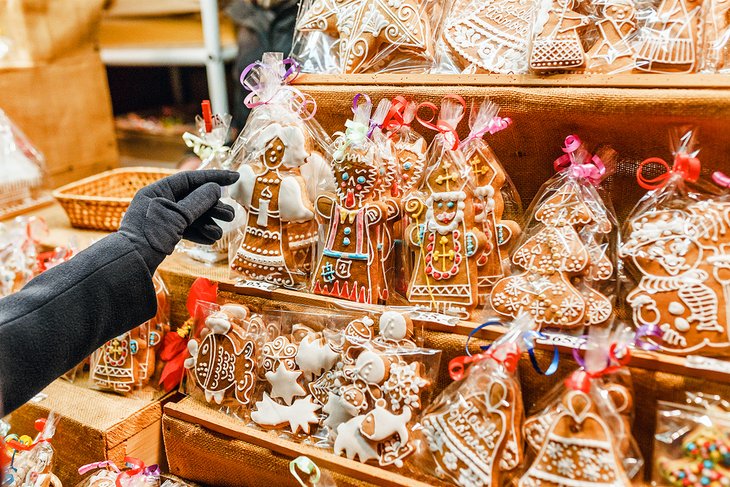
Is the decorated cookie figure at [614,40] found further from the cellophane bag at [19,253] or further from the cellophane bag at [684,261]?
the cellophane bag at [19,253]

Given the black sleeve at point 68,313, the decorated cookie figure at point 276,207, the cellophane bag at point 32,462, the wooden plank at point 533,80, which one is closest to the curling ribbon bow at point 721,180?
the wooden plank at point 533,80

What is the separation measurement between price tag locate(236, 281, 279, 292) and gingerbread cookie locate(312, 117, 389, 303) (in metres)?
0.14

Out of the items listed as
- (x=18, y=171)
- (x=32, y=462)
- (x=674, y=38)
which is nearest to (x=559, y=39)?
(x=674, y=38)

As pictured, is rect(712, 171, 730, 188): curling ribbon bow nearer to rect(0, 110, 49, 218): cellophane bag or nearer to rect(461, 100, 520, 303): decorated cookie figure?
rect(461, 100, 520, 303): decorated cookie figure

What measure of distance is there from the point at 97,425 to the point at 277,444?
1.57ft

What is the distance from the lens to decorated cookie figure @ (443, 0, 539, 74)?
1.35 meters

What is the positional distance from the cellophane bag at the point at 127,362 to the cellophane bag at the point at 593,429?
1.02 m

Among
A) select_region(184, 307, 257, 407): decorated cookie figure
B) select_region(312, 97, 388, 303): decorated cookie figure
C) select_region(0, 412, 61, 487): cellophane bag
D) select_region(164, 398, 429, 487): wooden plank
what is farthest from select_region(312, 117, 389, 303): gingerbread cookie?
select_region(0, 412, 61, 487): cellophane bag

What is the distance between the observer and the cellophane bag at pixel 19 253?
1.82 metres

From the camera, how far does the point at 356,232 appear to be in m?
1.27

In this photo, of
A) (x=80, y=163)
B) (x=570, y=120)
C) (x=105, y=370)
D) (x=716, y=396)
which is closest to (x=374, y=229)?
(x=570, y=120)

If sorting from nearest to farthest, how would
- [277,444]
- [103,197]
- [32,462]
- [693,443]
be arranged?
[693,443] → [277,444] → [32,462] → [103,197]

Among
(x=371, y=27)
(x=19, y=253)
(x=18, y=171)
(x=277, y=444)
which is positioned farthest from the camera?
(x=18, y=171)

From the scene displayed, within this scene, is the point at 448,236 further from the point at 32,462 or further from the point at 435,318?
the point at 32,462
